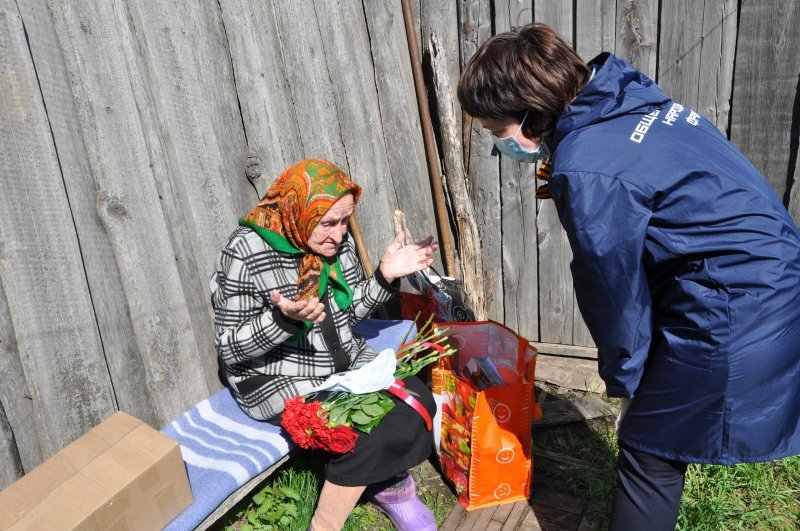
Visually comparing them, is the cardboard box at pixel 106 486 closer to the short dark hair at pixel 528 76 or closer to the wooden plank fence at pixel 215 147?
the wooden plank fence at pixel 215 147

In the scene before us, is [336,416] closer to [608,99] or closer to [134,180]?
[134,180]

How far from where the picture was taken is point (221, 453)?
2.51 metres

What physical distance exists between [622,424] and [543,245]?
1896mm

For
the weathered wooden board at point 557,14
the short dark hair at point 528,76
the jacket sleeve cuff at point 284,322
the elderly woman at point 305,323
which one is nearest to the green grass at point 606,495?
the elderly woman at point 305,323

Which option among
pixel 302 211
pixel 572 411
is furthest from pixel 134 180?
pixel 572 411

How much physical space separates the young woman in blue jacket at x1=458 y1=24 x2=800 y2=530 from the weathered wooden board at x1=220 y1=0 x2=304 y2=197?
122 cm

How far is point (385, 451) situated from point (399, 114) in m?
1.92

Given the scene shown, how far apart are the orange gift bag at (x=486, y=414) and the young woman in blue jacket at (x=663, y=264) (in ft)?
2.28

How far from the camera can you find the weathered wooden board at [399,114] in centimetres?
355

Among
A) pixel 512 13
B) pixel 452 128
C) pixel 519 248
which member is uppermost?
pixel 512 13

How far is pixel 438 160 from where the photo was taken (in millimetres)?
3889

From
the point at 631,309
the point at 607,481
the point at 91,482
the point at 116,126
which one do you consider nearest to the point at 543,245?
the point at 607,481

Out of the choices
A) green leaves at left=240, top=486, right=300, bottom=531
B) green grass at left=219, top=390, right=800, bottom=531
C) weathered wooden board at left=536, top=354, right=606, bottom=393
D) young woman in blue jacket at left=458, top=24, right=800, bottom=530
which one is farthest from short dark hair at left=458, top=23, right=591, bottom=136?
weathered wooden board at left=536, top=354, right=606, bottom=393

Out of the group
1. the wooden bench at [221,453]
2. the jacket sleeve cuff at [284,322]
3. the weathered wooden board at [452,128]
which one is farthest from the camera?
the weathered wooden board at [452,128]
